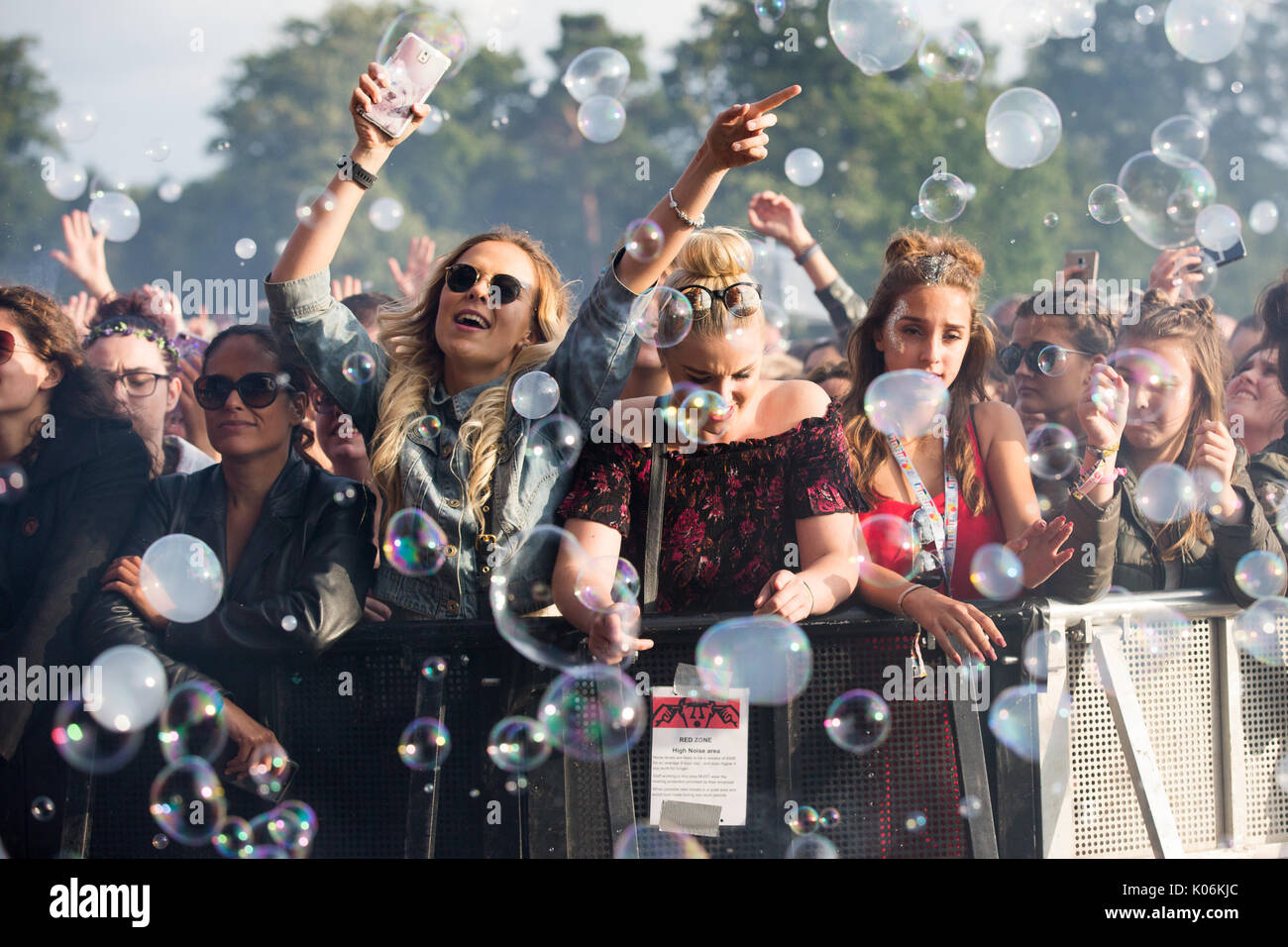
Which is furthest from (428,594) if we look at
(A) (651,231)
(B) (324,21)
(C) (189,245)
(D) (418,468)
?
(B) (324,21)

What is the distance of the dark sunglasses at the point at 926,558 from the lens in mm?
2541

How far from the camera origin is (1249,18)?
3500 cm

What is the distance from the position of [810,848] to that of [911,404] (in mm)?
982

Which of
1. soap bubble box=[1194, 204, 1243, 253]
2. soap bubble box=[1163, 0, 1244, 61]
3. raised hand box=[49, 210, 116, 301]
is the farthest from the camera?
raised hand box=[49, 210, 116, 301]

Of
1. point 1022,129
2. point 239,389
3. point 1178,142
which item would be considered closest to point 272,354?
point 239,389

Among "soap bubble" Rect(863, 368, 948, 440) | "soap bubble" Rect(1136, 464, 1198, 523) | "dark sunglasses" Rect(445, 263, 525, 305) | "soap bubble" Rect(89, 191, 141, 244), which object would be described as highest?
"soap bubble" Rect(89, 191, 141, 244)

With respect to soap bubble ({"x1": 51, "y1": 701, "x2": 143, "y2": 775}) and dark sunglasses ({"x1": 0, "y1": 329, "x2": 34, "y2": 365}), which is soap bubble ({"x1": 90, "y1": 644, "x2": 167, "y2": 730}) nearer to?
soap bubble ({"x1": 51, "y1": 701, "x2": 143, "y2": 775})

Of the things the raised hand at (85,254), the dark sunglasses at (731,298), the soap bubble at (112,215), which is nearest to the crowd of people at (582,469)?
the dark sunglasses at (731,298)

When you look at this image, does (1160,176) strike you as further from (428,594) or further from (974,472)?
(428,594)

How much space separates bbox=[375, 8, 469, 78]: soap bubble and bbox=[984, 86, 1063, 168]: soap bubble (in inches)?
72.7

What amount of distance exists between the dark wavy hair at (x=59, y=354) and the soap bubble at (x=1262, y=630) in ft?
8.68

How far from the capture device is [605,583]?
2273mm

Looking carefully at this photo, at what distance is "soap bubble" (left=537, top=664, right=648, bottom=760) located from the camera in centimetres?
221

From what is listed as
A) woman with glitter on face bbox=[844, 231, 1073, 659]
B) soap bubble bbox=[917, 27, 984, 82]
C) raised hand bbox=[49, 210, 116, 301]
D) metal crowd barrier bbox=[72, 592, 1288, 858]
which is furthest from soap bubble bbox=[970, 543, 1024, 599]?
raised hand bbox=[49, 210, 116, 301]
